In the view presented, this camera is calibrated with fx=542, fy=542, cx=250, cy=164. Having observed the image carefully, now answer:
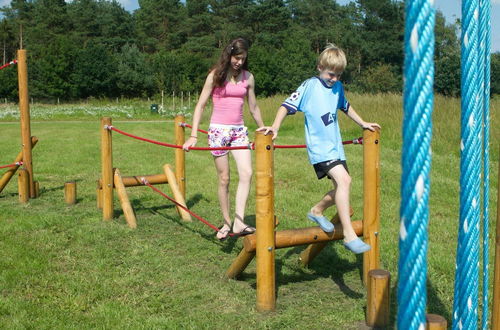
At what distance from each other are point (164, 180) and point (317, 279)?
294cm

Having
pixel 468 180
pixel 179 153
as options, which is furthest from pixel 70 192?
pixel 468 180

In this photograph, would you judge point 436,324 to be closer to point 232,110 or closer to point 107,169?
point 232,110

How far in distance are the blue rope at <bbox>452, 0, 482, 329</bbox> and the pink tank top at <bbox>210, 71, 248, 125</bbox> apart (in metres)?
3.21

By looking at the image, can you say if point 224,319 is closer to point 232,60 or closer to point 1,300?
point 1,300

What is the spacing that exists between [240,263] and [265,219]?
66cm

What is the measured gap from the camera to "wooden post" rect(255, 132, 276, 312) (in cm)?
360

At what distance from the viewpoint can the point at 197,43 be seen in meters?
59.3

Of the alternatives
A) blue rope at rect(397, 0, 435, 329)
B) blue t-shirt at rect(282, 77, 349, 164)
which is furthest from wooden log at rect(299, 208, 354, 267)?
blue rope at rect(397, 0, 435, 329)

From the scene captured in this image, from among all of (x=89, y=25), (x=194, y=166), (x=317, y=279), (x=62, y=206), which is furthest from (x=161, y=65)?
(x=317, y=279)

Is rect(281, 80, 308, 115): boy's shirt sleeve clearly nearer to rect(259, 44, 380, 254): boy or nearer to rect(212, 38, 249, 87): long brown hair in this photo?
rect(259, 44, 380, 254): boy

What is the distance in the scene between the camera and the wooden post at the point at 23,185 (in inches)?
288

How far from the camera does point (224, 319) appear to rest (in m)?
3.64

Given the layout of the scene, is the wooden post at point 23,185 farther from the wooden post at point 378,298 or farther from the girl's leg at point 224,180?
the wooden post at point 378,298

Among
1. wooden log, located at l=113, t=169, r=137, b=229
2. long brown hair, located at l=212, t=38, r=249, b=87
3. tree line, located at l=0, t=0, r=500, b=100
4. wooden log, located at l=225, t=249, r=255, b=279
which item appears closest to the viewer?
wooden log, located at l=225, t=249, r=255, b=279
